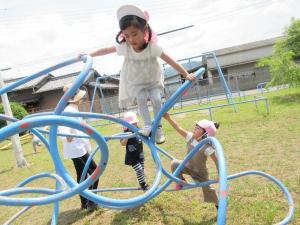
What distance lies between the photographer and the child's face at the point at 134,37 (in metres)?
2.96

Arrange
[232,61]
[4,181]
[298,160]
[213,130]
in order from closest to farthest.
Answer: [213,130]
[298,160]
[4,181]
[232,61]

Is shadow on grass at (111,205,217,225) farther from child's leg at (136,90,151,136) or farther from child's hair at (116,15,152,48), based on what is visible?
child's hair at (116,15,152,48)

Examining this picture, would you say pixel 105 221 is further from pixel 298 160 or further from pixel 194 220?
pixel 298 160

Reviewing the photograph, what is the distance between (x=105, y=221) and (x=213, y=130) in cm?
210

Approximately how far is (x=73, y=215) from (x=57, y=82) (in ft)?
92.1

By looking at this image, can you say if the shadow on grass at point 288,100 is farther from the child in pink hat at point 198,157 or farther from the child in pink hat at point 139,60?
the child in pink hat at point 139,60

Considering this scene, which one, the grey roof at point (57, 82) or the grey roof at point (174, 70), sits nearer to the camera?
the grey roof at point (174, 70)

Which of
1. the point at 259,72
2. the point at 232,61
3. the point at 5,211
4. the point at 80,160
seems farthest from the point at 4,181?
the point at 232,61

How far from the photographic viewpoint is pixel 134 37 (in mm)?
3021

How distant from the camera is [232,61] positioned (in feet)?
121

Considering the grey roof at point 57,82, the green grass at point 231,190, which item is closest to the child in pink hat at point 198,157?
the green grass at point 231,190

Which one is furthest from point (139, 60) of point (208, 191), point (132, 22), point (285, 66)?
point (285, 66)

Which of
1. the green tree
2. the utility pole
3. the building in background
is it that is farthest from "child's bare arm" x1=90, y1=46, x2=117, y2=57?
the building in background

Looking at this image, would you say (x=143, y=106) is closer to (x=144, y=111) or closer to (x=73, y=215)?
(x=144, y=111)
